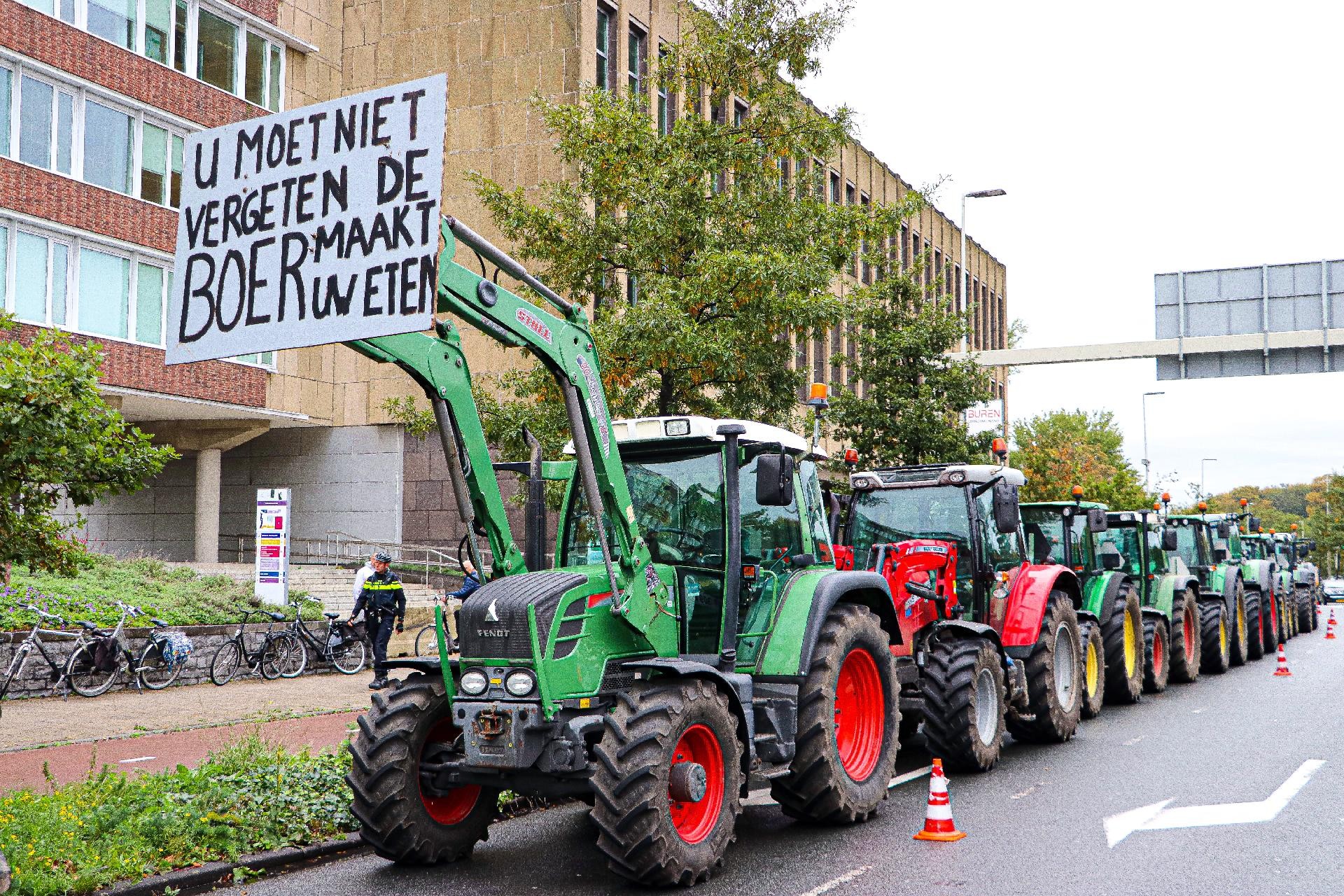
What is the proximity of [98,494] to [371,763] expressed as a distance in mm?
2385

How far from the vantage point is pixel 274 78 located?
3138 cm

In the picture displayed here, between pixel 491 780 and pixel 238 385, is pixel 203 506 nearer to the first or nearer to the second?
pixel 238 385

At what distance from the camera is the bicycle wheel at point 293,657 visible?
17.2m

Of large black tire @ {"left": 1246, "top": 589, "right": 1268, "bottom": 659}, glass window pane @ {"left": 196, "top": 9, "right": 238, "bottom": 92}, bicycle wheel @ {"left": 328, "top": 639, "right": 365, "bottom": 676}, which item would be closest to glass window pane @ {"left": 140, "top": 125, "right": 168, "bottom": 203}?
glass window pane @ {"left": 196, "top": 9, "right": 238, "bottom": 92}

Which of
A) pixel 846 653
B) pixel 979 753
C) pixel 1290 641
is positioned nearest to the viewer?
pixel 846 653

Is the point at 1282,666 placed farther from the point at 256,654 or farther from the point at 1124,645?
the point at 256,654

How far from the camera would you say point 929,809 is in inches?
294

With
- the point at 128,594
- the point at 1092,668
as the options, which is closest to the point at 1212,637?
the point at 1092,668

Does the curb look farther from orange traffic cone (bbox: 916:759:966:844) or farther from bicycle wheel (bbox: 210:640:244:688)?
bicycle wheel (bbox: 210:640:244:688)

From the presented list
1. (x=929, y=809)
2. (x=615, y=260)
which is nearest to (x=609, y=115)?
(x=615, y=260)

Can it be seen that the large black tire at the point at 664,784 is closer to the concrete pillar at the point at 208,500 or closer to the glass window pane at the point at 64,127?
the glass window pane at the point at 64,127

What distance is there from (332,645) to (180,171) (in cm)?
1357

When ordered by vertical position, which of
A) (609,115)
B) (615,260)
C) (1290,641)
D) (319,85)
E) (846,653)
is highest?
(319,85)

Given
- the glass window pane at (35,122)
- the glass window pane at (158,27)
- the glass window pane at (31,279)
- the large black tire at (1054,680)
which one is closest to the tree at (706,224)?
the large black tire at (1054,680)
